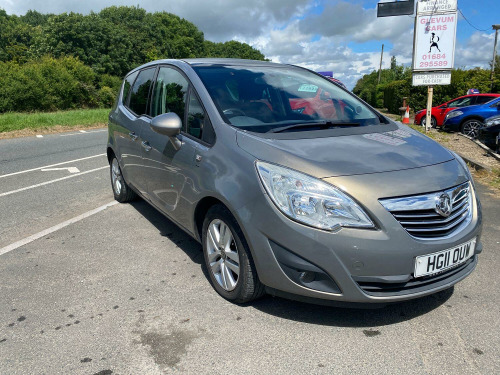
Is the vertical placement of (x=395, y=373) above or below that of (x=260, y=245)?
below

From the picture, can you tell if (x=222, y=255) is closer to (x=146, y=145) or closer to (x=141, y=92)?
(x=146, y=145)

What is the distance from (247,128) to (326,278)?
1.24m

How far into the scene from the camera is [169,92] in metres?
4.18

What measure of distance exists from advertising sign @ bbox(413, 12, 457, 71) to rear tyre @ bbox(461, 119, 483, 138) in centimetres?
194

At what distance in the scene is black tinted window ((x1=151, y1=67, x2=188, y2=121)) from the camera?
3.87 m

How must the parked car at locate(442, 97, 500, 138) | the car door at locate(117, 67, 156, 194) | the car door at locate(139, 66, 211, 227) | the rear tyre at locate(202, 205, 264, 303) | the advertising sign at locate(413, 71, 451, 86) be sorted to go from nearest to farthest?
the rear tyre at locate(202, 205, 264, 303) < the car door at locate(139, 66, 211, 227) < the car door at locate(117, 67, 156, 194) < the parked car at locate(442, 97, 500, 138) < the advertising sign at locate(413, 71, 451, 86)

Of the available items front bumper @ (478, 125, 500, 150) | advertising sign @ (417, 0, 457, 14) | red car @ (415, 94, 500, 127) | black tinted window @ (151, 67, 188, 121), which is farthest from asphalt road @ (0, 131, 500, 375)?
red car @ (415, 94, 500, 127)

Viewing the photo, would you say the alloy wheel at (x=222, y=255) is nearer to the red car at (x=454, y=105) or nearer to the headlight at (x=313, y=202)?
the headlight at (x=313, y=202)

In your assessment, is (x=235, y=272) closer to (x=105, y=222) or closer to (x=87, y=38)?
(x=105, y=222)

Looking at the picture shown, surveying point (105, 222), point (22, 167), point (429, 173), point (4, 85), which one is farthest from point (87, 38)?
point (429, 173)

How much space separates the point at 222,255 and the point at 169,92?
69.3 inches

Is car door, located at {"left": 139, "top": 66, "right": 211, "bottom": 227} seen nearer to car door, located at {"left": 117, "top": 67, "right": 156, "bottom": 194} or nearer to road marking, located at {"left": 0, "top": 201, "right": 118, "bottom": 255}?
car door, located at {"left": 117, "top": 67, "right": 156, "bottom": 194}

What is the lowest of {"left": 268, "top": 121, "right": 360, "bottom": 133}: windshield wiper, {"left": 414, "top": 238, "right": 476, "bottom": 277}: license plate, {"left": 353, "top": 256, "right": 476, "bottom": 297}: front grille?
{"left": 353, "top": 256, "right": 476, "bottom": 297}: front grille

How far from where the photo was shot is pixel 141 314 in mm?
3082
